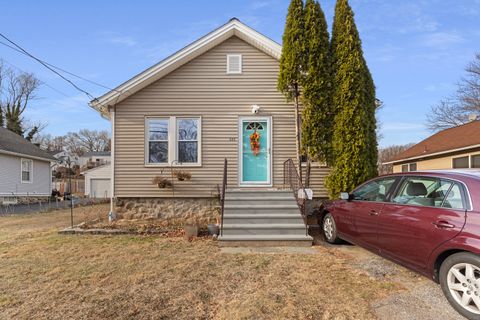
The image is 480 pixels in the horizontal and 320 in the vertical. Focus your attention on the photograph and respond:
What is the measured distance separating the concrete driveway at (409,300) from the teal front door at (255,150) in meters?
4.80

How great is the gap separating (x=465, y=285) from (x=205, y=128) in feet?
24.6

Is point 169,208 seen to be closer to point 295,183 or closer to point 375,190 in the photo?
point 295,183

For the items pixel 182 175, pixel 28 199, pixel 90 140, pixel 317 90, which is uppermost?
pixel 90 140

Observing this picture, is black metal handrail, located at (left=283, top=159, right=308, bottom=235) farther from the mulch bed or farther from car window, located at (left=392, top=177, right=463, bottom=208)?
car window, located at (left=392, top=177, right=463, bottom=208)

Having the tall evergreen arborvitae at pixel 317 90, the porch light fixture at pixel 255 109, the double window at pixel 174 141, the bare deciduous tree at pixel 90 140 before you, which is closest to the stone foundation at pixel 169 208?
the double window at pixel 174 141

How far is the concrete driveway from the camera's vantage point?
12.0 ft

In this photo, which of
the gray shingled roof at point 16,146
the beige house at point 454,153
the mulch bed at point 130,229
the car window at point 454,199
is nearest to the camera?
the car window at point 454,199

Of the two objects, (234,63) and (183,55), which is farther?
(234,63)

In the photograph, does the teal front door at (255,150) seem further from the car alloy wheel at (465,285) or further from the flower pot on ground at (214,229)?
the car alloy wheel at (465,285)

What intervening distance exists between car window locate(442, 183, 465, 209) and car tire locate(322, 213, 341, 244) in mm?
2870

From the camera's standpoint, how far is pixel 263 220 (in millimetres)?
7602

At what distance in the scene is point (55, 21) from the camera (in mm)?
10672

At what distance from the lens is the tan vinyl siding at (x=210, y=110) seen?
986cm

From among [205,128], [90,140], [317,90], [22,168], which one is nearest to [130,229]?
[205,128]
